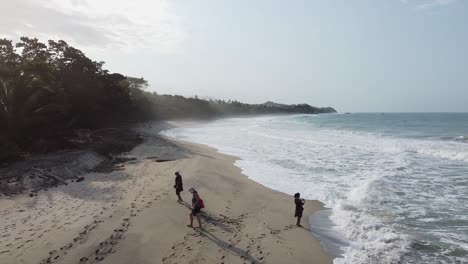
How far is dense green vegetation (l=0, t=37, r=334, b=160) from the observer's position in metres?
20.9

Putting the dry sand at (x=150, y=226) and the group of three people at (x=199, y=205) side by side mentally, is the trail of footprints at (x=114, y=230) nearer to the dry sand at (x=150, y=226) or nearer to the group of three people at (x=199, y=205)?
the dry sand at (x=150, y=226)

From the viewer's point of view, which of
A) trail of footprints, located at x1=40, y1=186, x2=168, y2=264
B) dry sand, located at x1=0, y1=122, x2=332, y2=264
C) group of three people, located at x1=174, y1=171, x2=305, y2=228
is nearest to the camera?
trail of footprints, located at x1=40, y1=186, x2=168, y2=264

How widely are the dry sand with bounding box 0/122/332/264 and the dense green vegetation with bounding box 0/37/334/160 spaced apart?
24.8 feet

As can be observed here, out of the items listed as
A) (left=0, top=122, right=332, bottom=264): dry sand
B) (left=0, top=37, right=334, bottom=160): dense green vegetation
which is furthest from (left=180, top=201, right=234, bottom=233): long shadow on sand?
(left=0, top=37, right=334, bottom=160): dense green vegetation

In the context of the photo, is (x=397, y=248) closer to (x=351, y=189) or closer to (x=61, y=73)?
(x=351, y=189)

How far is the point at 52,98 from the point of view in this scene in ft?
77.5

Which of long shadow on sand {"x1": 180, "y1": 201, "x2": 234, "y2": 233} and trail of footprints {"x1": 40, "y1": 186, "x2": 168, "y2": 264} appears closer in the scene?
trail of footprints {"x1": 40, "y1": 186, "x2": 168, "y2": 264}

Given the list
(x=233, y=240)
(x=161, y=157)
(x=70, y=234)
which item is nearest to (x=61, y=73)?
(x=161, y=157)

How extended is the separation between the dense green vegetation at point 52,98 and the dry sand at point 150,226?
298 inches

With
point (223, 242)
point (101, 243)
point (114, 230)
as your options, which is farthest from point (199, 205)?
point (101, 243)

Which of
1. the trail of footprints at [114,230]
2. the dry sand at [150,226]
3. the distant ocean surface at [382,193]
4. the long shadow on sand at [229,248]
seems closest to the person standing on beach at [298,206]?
the dry sand at [150,226]

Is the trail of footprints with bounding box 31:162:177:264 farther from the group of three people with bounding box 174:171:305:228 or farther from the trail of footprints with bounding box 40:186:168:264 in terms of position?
the group of three people with bounding box 174:171:305:228

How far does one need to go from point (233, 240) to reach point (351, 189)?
809 centimetres

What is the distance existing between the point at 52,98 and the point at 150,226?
17.4 metres
